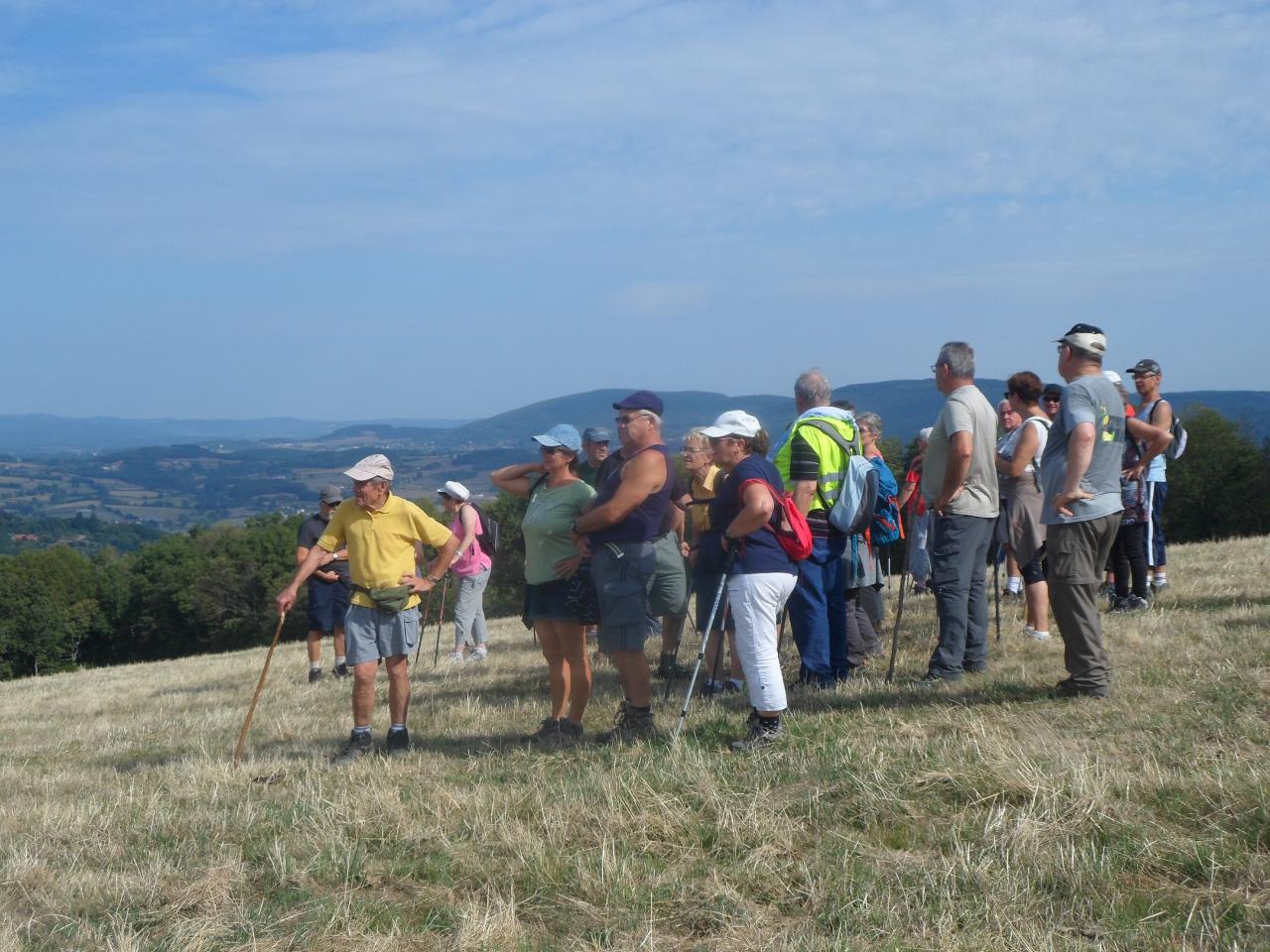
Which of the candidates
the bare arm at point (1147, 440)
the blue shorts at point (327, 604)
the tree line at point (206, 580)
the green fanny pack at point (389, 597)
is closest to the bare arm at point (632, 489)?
the green fanny pack at point (389, 597)

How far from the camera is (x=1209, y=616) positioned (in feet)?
28.2

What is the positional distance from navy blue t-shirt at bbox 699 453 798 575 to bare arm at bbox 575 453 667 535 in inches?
17.4

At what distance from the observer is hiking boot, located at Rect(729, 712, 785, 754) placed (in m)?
6.06

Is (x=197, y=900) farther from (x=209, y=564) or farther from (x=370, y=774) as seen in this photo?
(x=209, y=564)

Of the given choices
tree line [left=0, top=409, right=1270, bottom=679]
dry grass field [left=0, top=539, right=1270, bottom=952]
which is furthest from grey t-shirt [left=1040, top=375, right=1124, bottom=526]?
tree line [left=0, top=409, right=1270, bottom=679]

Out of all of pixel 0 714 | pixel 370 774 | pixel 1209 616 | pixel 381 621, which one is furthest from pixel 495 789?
pixel 0 714

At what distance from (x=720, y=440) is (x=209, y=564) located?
58.7 metres

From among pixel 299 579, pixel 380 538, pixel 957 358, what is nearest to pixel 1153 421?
pixel 957 358

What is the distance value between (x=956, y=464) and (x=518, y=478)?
278cm

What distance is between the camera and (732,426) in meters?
6.51

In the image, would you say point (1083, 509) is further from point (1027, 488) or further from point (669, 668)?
point (669, 668)

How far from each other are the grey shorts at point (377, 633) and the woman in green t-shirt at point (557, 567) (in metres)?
0.86

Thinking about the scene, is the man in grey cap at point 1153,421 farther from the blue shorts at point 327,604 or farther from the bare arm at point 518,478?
the blue shorts at point 327,604

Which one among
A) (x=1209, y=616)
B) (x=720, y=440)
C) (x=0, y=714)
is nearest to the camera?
(x=720, y=440)
